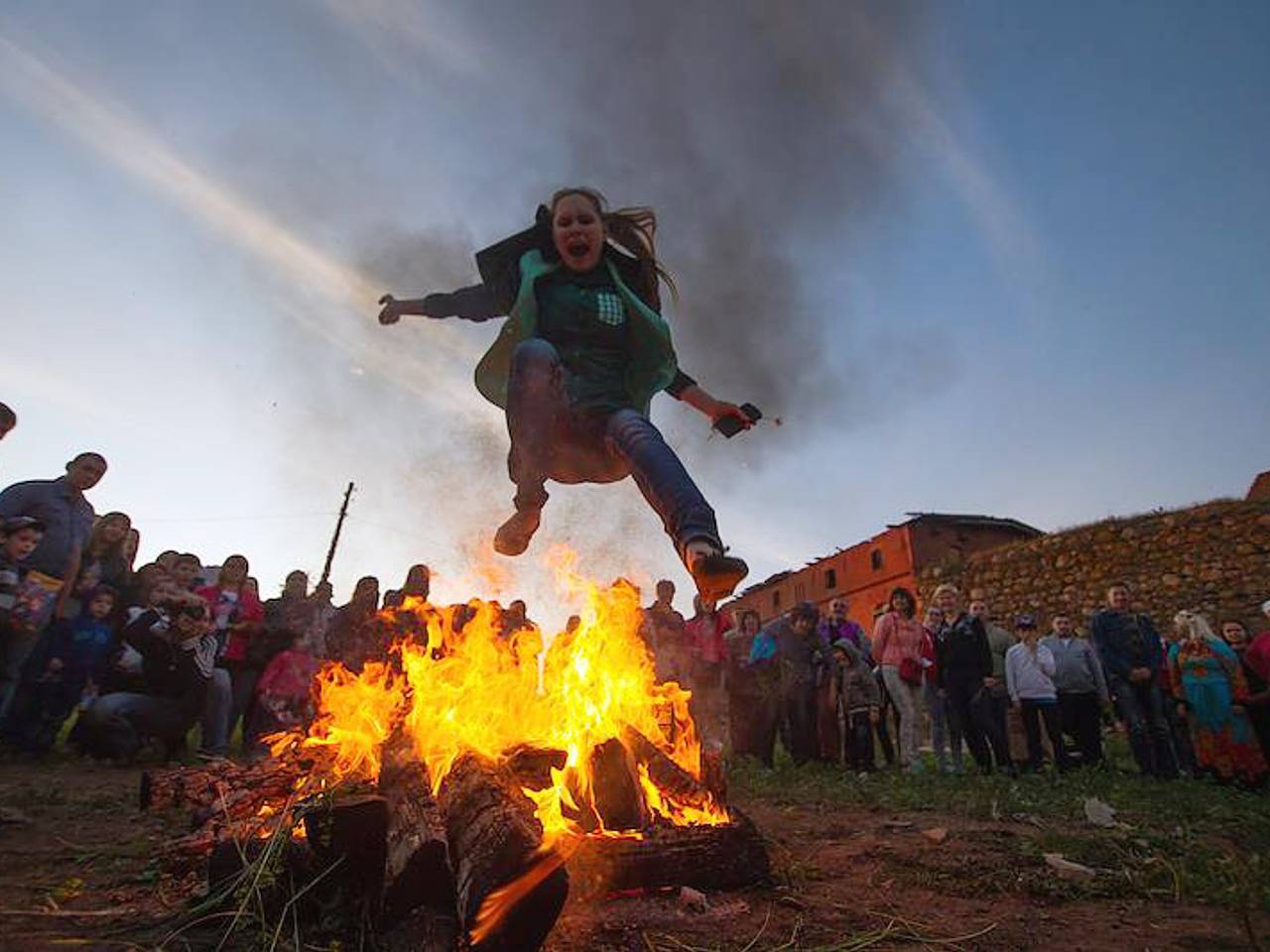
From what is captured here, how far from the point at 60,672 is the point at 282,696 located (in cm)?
218

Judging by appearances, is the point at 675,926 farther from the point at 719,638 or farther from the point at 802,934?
the point at 719,638

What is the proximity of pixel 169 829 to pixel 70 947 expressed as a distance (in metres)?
2.41

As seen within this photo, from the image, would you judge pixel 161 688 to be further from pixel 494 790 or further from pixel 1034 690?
pixel 1034 690

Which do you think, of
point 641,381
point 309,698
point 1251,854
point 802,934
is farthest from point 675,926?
point 309,698

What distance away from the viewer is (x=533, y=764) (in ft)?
11.5

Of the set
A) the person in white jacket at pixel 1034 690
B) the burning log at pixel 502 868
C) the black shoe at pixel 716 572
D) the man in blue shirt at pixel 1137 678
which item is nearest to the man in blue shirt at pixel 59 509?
the burning log at pixel 502 868

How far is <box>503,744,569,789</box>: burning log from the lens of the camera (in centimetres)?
344

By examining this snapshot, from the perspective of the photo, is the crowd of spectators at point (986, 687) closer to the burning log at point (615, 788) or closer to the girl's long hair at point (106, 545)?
the burning log at point (615, 788)

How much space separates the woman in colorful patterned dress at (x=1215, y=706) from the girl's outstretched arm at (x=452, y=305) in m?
9.47

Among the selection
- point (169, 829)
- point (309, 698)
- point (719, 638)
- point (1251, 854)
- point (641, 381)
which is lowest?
point (1251, 854)

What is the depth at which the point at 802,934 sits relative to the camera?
2.62 metres

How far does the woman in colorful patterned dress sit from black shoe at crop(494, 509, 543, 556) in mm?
8941

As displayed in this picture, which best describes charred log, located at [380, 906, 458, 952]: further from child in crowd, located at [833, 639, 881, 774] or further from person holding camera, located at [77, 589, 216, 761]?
child in crowd, located at [833, 639, 881, 774]

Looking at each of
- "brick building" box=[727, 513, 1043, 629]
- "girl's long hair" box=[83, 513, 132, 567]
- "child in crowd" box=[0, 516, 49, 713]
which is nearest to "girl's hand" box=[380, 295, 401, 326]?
"child in crowd" box=[0, 516, 49, 713]
